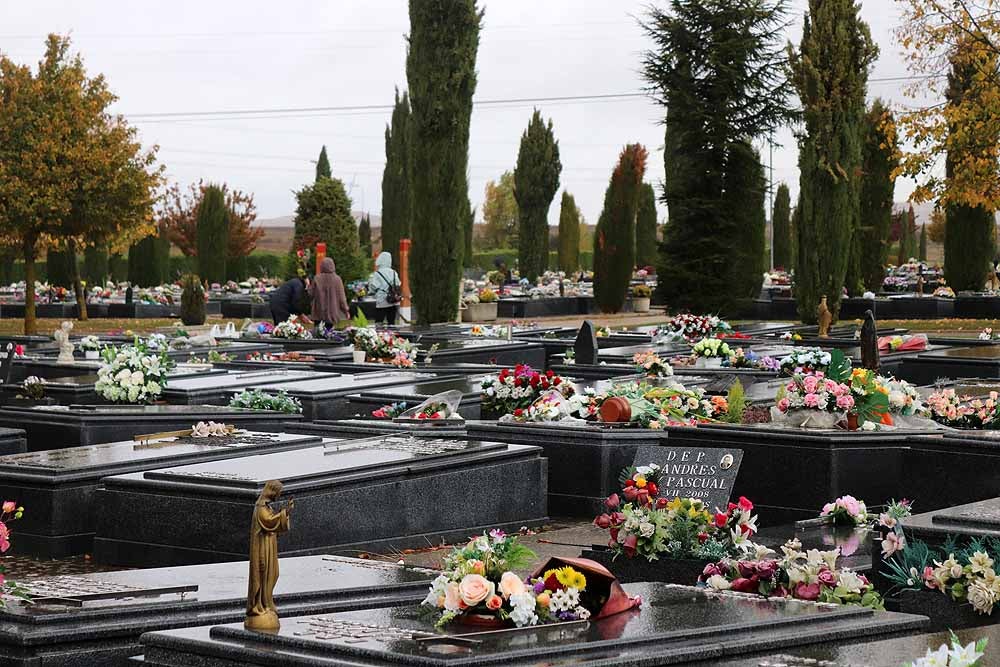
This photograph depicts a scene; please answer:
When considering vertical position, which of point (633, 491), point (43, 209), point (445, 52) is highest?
point (445, 52)

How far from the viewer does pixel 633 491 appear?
22.6 ft

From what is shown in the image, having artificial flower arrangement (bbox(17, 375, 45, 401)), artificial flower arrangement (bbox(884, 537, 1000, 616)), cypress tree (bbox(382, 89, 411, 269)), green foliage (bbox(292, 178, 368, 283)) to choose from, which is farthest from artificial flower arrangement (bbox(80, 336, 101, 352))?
cypress tree (bbox(382, 89, 411, 269))

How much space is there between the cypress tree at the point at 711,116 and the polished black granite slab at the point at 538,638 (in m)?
25.0

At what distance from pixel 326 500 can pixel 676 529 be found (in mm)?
2499

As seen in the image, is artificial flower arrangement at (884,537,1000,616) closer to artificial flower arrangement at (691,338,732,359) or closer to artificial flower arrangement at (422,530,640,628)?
artificial flower arrangement at (422,530,640,628)

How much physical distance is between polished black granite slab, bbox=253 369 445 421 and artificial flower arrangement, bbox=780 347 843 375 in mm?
3253

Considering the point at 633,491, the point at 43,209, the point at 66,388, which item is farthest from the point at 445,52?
the point at 633,491

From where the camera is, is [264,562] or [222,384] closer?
[264,562]

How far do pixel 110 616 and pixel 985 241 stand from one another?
3208 centimetres

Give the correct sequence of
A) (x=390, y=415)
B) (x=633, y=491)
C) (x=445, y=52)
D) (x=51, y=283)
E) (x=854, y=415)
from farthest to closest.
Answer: (x=51, y=283)
(x=445, y=52)
(x=390, y=415)
(x=854, y=415)
(x=633, y=491)

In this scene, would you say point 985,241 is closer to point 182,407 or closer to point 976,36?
point 976,36

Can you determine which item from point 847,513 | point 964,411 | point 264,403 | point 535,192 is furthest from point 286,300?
point 535,192

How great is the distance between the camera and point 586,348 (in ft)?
54.4

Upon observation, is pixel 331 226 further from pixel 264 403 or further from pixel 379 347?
pixel 264 403
